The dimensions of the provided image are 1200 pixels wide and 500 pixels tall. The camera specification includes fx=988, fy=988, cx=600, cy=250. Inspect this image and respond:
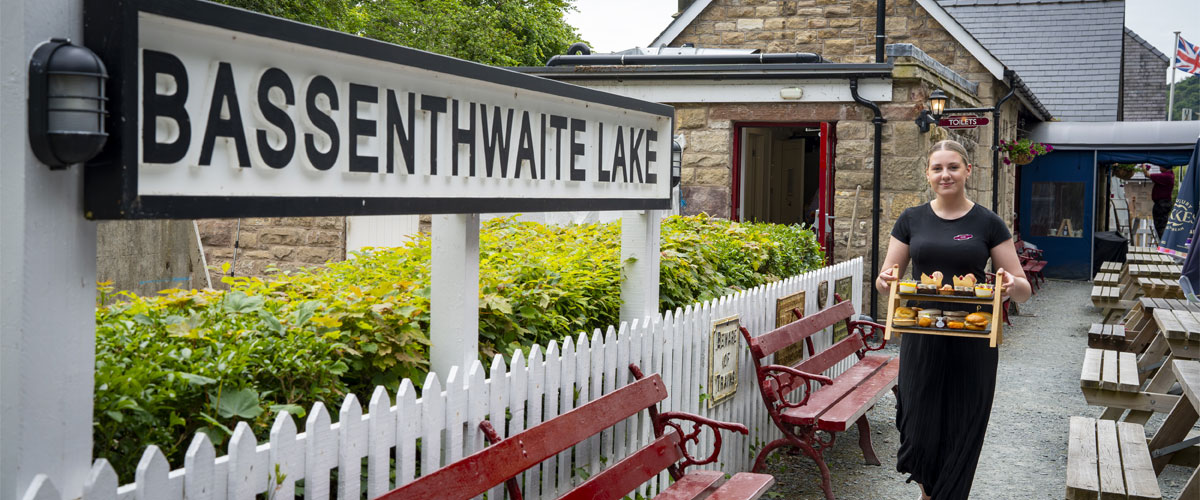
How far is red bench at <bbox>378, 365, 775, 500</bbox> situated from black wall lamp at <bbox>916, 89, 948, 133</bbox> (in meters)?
6.81

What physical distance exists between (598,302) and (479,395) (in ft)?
5.09

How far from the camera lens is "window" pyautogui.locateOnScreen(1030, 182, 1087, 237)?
19.8 metres

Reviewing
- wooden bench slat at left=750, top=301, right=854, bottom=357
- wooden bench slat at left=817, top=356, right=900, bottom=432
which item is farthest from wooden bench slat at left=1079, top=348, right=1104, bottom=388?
wooden bench slat at left=750, top=301, right=854, bottom=357

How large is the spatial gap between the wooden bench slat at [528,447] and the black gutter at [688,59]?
26.3 ft

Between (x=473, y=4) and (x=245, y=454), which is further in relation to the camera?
(x=473, y=4)

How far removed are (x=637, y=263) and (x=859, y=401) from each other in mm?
1852

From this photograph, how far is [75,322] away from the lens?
210 cm

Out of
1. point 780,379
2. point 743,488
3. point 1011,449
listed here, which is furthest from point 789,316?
point 743,488

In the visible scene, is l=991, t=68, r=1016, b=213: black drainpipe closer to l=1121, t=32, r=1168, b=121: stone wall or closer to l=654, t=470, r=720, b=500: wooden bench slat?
l=654, t=470, r=720, b=500: wooden bench slat

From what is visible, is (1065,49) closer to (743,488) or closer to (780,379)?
(780,379)

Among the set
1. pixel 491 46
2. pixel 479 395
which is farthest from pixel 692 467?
pixel 491 46

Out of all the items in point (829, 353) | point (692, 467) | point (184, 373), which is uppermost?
point (184, 373)

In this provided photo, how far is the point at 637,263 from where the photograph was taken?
4.98 meters

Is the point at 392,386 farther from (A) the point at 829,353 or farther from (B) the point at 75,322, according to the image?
(A) the point at 829,353
